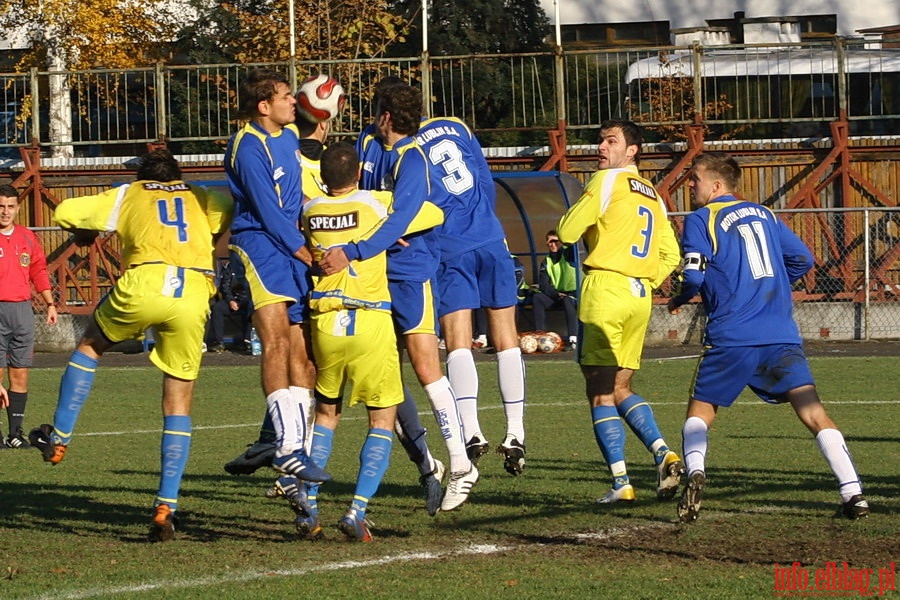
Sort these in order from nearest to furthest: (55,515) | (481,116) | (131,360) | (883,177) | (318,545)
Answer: (318,545) < (55,515) < (131,360) < (883,177) < (481,116)

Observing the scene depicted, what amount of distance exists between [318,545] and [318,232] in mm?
1511

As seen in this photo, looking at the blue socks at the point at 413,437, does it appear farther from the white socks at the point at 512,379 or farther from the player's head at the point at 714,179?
the player's head at the point at 714,179

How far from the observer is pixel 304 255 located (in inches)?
291

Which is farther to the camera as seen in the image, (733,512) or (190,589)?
(733,512)

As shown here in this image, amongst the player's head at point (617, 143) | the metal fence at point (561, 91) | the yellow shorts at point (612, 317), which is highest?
the metal fence at point (561, 91)

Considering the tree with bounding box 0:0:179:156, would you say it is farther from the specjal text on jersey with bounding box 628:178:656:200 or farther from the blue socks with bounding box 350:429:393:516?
the blue socks with bounding box 350:429:393:516

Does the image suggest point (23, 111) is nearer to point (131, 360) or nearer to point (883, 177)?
point (131, 360)

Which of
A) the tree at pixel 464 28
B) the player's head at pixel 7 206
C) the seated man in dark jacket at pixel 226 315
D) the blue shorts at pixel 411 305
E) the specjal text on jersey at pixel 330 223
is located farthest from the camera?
the tree at pixel 464 28

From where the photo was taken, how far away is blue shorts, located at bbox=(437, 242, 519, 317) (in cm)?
896

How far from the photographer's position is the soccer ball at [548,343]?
70.9 feet

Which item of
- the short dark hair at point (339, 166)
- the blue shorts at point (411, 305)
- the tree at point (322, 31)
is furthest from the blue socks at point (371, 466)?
the tree at point (322, 31)

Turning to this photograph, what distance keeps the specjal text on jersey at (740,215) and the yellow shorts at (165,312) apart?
2.68 meters

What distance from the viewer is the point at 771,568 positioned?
6336 millimetres

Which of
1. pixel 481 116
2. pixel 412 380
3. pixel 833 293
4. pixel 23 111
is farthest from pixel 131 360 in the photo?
pixel 481 116
